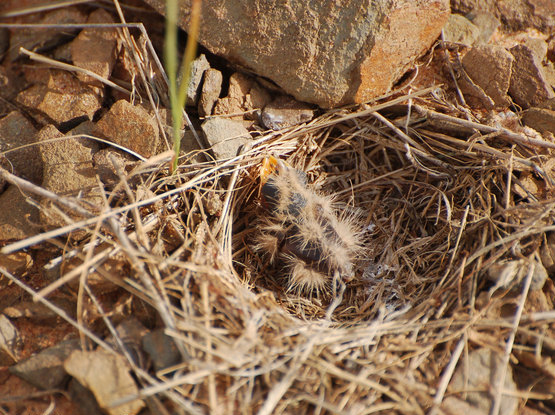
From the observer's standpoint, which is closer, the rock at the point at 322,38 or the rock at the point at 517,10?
the rock at the point at 322,38

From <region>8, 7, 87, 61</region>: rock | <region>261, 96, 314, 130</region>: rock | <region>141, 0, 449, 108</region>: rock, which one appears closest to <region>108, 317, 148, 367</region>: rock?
<region>261, 96, 314, 130</region>: rock

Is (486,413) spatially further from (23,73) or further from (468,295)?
(23,73)

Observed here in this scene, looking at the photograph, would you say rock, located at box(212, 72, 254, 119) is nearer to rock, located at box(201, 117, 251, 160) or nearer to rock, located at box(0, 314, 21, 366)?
rock, located at box(201, 117, 251, 160)

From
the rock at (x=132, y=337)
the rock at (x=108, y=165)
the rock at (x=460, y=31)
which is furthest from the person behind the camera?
the rock at (x=460, y=31)

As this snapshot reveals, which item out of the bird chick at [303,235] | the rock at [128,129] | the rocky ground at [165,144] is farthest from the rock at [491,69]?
the rock at [128,129]

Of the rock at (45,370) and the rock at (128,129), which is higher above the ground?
the rock at (128,129)

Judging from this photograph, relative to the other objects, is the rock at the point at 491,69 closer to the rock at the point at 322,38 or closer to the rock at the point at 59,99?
the rock at the point at 322,38
